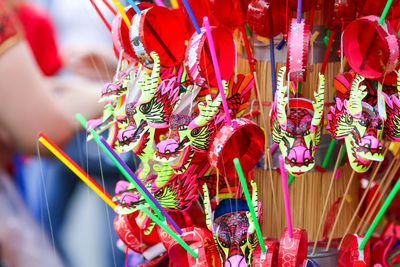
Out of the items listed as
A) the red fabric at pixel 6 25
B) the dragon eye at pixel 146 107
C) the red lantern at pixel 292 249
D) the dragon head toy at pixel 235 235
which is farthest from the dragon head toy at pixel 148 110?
the red fabric at pixel 6 25

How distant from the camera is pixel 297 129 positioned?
581 millimetres

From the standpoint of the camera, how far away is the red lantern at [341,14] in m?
0.60

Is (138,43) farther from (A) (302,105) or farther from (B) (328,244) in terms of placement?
(B) (328,244)

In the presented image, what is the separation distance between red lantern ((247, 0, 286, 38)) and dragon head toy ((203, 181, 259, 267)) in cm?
19

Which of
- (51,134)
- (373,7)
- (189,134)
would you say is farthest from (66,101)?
(373,7)

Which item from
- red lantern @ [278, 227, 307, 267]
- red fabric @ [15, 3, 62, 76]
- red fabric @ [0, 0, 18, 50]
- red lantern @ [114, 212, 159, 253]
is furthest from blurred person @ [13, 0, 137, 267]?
red lantern @ [278, 227, 307, 267]

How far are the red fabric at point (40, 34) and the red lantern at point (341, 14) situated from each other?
0.97m

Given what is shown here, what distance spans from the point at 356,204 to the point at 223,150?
265 mm

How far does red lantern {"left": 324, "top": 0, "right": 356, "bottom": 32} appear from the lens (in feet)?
1.98

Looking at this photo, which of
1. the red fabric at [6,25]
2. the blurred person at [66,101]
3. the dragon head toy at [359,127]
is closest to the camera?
the dragon head toy at [359,127]

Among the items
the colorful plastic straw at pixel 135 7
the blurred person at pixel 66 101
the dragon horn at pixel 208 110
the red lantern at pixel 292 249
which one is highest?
the colorful plastic straw at pixel 135 7

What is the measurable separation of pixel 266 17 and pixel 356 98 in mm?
144

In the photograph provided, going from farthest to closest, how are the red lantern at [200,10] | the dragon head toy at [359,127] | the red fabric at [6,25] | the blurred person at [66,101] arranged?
1. the blurred person at [66,101]
2. the red fabric at [6,25]
3. the red lantern at [200,10]
4. the dragon head toy at [359,127]

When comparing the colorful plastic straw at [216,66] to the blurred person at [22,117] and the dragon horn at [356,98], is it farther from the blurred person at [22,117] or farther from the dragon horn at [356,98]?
the blurred person at [22,117]
